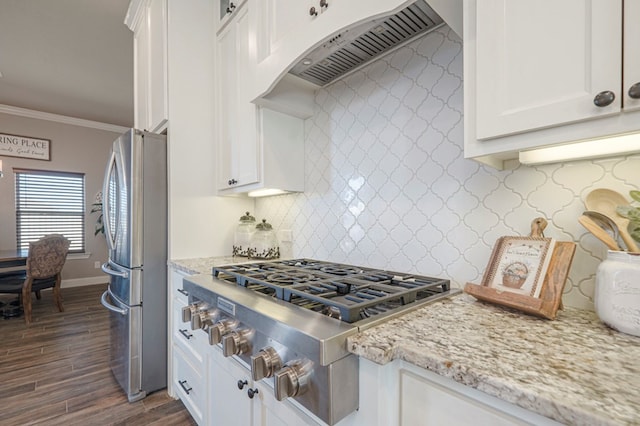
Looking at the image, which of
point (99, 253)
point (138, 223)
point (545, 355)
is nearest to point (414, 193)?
point (545, 355)

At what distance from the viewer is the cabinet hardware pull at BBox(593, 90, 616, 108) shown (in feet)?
2.03

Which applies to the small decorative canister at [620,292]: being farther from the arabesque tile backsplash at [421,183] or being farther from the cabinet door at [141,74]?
the cabinet door at [141,74]

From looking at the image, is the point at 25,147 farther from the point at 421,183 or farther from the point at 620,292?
the point at 620,292

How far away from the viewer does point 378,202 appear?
4.88ft

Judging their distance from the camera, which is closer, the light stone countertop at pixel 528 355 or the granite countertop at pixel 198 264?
the light stone countertop at pixel 528 355

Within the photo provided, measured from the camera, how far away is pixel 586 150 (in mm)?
853

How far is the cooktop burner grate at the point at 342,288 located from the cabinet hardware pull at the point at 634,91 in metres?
0.68

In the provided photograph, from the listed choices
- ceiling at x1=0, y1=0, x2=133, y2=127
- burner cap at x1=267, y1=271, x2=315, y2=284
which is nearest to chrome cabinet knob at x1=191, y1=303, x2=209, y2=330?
burner cap at x1=267, y1=271, x2=315, y2=284

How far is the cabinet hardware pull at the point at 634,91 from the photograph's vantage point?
0.59m

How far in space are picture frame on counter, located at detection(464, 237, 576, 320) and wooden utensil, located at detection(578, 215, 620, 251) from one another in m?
0.06

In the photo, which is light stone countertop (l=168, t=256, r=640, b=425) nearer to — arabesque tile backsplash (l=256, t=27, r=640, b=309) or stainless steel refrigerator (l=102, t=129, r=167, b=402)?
arabesque tile backsplash (l=256, t=27, r=640, b=309)

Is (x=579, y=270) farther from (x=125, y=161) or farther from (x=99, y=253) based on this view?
(x=99, y=253)

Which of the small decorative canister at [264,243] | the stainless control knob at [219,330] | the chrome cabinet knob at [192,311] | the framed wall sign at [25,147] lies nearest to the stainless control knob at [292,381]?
the stainless control knob at [219,330]

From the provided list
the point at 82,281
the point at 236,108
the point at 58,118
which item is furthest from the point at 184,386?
the point at 58,118
